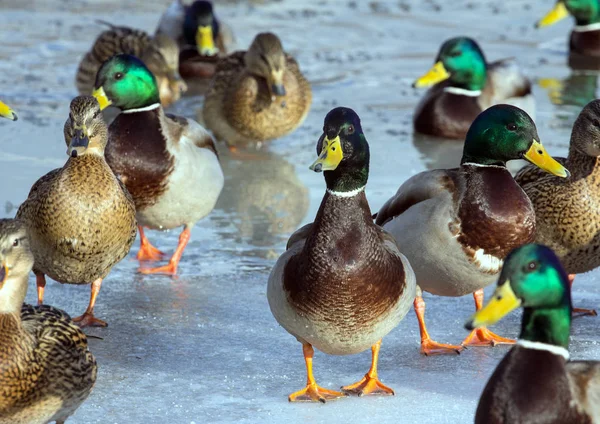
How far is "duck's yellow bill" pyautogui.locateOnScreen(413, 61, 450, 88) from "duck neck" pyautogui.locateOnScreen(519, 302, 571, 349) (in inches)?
213

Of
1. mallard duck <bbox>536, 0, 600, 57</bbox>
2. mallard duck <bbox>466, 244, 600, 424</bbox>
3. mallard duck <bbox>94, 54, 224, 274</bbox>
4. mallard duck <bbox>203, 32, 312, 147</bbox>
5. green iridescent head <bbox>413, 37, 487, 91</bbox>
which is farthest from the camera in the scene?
mallard duck <bbox>536, 0, 600, 57</bbox>

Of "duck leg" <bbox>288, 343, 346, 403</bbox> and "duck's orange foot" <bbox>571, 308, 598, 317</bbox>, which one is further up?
"duck leg" <bbox>288, 343, 346, 403</bbox>

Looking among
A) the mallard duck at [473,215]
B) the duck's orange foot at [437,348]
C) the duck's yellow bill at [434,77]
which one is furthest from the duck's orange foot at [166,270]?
the duck's yellow bill at [434,77]

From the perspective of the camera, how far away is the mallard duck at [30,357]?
3492 mm

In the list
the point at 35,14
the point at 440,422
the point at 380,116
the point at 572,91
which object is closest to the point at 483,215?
the point at 440,422

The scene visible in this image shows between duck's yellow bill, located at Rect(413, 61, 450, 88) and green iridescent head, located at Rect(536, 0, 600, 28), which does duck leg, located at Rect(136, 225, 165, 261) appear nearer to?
duck's yellow bill, located at Rect(413, 61, 450, 88)

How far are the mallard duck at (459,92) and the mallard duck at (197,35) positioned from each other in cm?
211

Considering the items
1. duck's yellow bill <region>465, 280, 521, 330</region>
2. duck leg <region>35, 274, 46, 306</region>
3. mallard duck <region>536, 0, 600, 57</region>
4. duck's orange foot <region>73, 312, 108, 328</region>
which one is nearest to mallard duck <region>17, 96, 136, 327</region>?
duck leg <region>35, 274, 46, 306</region>

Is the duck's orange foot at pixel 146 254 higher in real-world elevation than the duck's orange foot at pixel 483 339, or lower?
lower

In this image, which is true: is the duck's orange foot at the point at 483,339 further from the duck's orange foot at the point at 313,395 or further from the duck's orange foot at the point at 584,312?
the duck's orange foot at the point at 313,395

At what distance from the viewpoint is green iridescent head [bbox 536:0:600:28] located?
11.4 metres

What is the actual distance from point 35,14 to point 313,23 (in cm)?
291

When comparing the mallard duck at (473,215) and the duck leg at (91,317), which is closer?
the mallard duck at (473,215)

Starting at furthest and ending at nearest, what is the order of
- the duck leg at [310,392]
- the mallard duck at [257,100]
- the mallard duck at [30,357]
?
the mallard duck at [257,100] → the duck leg at [310,392] → the mallard duck at [30,357]
